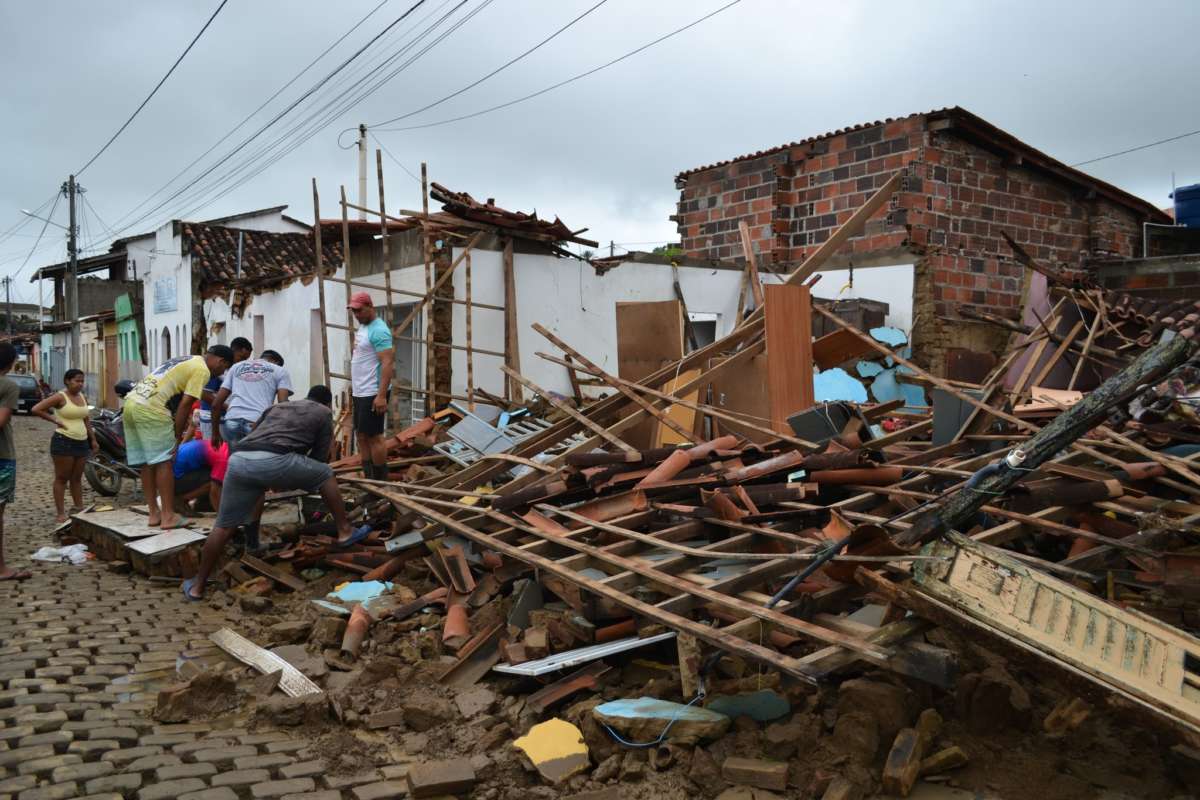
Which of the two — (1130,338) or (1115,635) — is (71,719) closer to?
(1115,635)

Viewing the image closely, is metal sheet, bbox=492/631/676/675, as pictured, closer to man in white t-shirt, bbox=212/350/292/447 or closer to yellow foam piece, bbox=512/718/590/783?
yellow foam piece, bbox=512/718/590/783

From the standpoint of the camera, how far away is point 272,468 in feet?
20.6

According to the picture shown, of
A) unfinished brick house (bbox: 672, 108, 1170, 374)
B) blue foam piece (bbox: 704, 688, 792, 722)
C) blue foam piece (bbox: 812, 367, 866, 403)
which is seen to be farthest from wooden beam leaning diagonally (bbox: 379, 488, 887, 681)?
unfinished brick house (bbox: 672, 108, 1170, 374)

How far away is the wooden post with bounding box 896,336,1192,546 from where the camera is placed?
243 cm

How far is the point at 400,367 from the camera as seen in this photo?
12078mm

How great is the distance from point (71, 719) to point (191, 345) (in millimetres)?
18427

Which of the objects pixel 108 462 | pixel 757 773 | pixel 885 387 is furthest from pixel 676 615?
pixel 108 462

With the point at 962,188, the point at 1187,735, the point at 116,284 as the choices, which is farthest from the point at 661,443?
the point at 116,284

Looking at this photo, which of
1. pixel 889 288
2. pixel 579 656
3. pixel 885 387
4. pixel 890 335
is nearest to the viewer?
pixel 579 656

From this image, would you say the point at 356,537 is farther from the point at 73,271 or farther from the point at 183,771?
the point at 73,271

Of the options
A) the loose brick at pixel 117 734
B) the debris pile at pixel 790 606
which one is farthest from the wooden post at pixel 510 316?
the loose brick at pixel 117 734

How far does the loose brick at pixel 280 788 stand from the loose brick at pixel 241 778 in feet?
0.14

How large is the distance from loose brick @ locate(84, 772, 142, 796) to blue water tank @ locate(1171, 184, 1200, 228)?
17.8m

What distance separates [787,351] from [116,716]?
17.1ft
